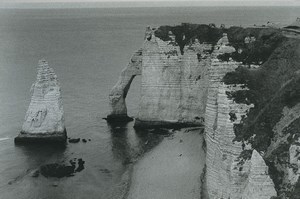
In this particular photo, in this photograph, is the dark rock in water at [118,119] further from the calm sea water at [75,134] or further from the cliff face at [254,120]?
the cliff face at [254,120]

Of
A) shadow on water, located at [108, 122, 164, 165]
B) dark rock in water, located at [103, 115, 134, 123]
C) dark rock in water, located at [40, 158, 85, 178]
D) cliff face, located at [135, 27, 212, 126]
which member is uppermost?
cliff face, located at [135, 27, 212, 126]

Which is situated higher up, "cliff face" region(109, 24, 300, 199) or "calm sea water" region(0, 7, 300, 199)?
"cliff face" region(109, 24, 300, 199)

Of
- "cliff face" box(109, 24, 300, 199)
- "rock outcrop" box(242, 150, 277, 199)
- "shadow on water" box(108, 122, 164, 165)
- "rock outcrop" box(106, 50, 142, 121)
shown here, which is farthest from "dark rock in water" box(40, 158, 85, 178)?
"rock outcrop" box(242, 150, 277, 199)

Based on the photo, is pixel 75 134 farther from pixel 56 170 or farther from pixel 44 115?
pixel 56 170

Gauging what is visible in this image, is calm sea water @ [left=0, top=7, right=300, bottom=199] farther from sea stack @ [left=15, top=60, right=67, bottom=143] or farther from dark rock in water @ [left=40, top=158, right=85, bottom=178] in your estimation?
sea stack @ [left=15, top=60, right=67, bottom=143]

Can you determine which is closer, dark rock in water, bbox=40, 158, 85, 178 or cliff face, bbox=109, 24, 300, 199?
cliff face, bbox=109, 24, 300, 199

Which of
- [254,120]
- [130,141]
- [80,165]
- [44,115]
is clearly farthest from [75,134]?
[254,120]

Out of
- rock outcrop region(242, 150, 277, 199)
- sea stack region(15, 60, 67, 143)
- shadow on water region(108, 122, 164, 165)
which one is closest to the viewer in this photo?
rock outcrop region(242, 150, 277, 199)
